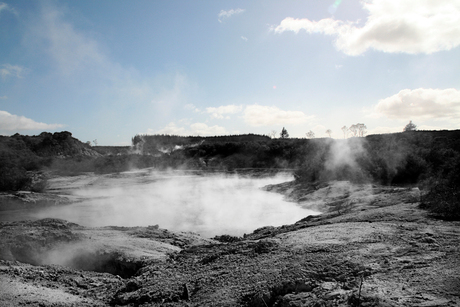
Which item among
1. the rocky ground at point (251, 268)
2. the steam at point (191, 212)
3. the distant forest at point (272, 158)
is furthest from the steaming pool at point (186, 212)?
the distant forest at point (272, 158)

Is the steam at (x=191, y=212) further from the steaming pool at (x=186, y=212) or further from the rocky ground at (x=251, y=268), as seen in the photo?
the rocky ground at (x=251, y=268)

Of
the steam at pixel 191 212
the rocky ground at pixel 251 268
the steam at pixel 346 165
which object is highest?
the steam at pixel 346 165

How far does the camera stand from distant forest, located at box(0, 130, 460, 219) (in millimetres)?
13875

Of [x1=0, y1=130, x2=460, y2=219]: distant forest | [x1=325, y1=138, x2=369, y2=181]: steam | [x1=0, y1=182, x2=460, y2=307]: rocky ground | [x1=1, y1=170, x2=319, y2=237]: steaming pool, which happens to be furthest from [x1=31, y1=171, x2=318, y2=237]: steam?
[x1=0, y1=130, x2=460, y2=219]: distant forest

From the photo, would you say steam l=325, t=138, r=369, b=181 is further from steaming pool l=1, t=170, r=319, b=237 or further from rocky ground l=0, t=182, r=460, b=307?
rocky ground l=0, t=182, r=460, b=307

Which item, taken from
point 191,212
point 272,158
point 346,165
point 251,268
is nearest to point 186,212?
point 191,212

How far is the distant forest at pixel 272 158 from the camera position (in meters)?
13.9

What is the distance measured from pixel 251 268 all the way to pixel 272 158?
37.7m

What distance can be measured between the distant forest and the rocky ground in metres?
4.71

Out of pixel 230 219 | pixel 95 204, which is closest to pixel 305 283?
pixel 230 219

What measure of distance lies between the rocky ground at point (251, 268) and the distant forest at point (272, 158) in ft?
15.5

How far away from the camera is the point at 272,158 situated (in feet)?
136

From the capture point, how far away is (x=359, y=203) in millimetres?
A: 9820

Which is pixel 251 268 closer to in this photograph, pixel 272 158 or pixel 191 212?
pixel 191 212
